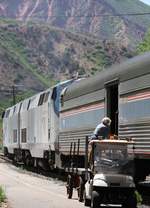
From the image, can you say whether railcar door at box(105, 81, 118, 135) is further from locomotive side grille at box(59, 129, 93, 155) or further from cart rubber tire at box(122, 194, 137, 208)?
cart rubber tire at box(122, 194, 137, 208)

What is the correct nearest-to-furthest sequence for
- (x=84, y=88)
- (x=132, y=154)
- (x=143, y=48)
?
1. (x=132, y=154)
2. (x=84, y=88)
3. (x=143, y=48)

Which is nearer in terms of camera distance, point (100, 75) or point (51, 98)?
point (100, 75)

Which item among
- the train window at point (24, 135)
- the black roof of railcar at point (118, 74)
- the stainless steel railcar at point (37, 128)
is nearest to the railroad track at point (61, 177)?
the stainless steel railcar at point (37, 128)

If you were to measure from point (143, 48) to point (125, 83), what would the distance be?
40.7m

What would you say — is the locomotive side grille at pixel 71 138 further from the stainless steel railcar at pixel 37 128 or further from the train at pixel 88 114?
the stainless steel railcar at pixel 37 128

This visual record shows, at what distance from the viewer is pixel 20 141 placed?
131 ft

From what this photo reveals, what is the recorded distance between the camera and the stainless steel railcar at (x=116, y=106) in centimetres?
1641

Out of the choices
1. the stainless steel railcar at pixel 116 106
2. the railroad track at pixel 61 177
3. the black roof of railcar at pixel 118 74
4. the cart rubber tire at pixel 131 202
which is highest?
the black roof of railcar at pixel 118 74

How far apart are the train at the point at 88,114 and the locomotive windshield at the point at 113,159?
702 mm

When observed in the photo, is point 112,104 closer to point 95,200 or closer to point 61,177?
point 95,200

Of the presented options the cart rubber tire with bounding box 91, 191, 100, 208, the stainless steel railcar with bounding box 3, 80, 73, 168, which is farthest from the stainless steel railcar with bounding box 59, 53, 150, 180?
the stainless steel railcar with bounding box 3, 80, 73, 168

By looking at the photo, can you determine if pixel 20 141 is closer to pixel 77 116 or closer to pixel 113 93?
pixel 77 116

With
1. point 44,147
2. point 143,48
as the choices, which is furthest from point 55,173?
point 143,48

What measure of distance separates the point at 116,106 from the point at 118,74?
114 cm
